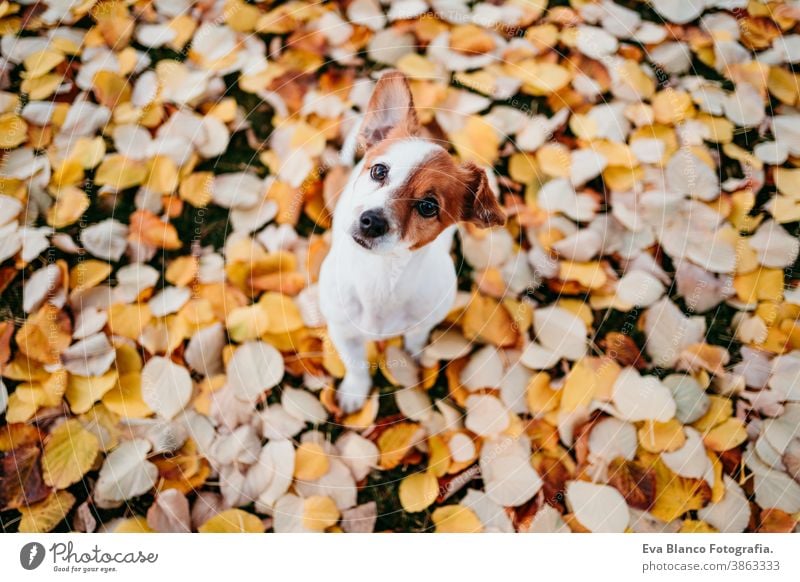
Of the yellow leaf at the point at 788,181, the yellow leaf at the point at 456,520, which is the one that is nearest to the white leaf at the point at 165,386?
the yellow leaf at the point at 456,520

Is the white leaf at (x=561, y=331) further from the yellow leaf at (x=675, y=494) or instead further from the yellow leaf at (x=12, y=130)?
the yellow leaf at (x=12, y=130)

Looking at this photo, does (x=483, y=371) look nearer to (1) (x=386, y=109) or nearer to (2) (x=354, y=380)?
(2) (x=354, y=380)

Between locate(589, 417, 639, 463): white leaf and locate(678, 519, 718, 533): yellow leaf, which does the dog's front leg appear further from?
locate(678, 519, 718, 533): yellow leaf

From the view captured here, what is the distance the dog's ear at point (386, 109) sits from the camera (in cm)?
85

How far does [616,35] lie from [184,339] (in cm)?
100

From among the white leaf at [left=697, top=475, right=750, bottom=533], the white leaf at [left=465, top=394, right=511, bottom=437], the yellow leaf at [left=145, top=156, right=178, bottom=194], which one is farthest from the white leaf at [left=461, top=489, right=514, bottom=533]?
the yellow leaf at [left=145, top=156, right=178, bottom=194]

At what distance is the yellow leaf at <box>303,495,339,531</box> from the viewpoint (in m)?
0.92

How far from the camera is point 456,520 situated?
92 centimetres

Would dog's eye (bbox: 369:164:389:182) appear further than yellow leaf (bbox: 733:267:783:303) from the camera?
No

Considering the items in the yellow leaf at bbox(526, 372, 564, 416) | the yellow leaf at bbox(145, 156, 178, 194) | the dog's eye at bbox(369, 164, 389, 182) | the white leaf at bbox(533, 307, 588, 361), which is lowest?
the yellow leaf at bbox(526, 372, 564, 416)

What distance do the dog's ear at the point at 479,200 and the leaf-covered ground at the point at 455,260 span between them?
0.61 ft

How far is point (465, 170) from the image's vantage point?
81 cm
